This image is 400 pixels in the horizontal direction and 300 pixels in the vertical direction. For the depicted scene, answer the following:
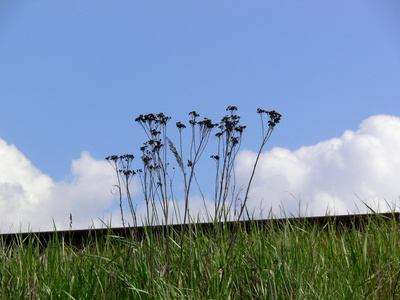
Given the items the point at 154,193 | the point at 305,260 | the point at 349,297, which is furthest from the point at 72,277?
the point at 349,297

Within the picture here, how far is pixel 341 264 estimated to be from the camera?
167 inches

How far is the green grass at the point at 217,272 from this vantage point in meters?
3.61

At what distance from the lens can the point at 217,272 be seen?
3.66 meters

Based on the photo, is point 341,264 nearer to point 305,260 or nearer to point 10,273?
point 305,260

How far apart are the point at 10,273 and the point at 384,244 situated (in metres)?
3.88

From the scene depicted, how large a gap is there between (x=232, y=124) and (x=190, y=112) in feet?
1.19

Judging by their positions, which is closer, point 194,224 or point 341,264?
point 341,264

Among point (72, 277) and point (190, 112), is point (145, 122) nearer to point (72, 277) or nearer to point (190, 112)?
point (190, 112)

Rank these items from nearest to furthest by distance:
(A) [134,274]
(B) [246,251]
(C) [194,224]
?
1. (A) [134,274]
2. (B) [246,251]
3. (C) [194,224]

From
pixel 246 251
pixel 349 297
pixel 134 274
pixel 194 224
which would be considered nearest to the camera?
pixel 349 297

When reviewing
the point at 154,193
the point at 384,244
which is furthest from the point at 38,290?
the point at 384,244

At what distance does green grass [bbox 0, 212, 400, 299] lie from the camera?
361 centimetres

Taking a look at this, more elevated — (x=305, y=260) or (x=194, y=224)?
(x=194, y=224)

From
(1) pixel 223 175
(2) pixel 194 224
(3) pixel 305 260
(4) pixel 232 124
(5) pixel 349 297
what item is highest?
(4) pixel 232 124
